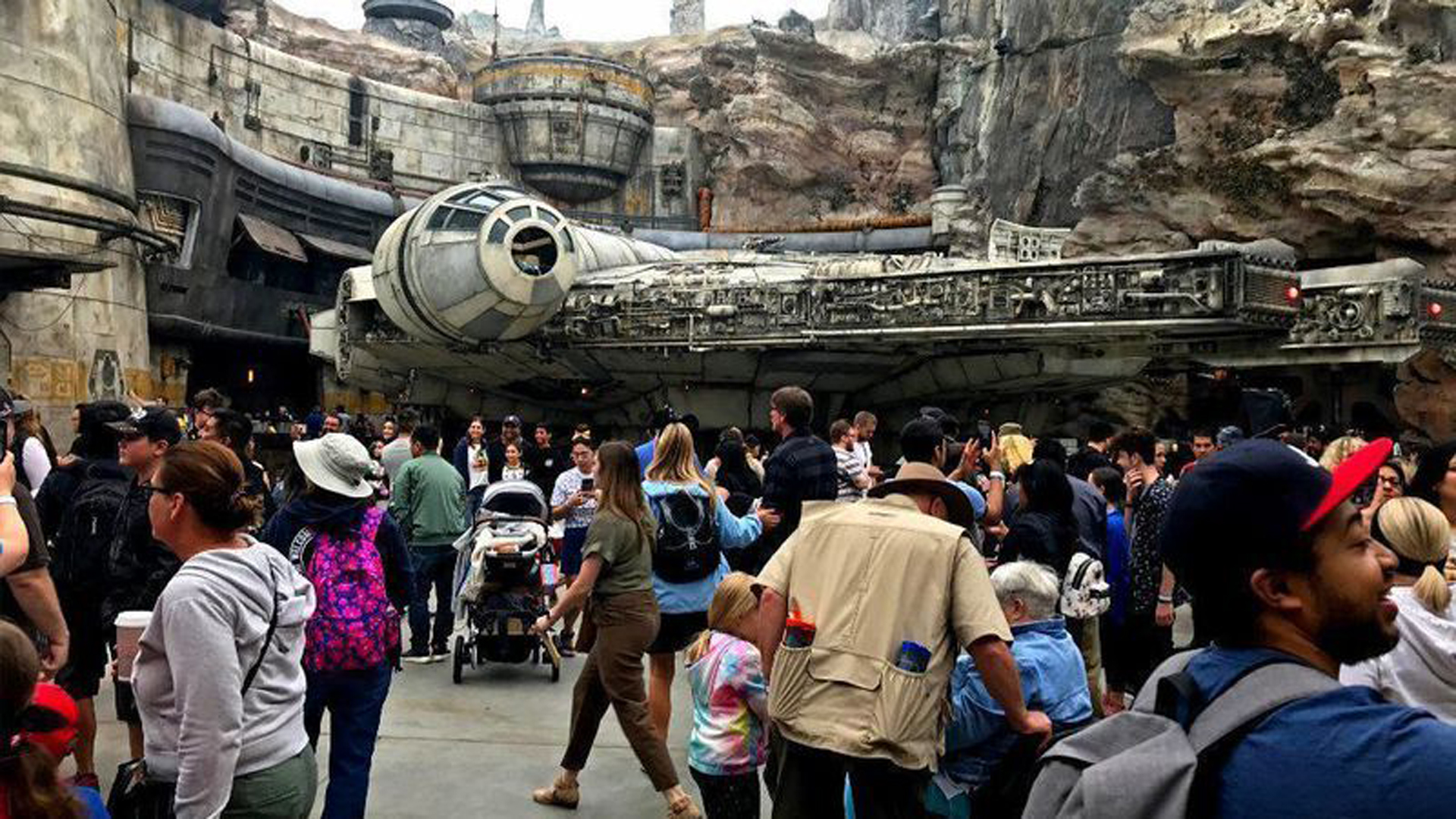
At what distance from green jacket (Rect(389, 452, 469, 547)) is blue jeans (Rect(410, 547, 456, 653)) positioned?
98 mm

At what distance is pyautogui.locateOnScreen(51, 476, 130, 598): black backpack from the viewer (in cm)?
521

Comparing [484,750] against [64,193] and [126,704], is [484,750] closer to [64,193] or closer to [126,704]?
[126,704]

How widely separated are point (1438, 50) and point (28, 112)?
1009 inches

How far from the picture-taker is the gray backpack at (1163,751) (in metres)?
1.50

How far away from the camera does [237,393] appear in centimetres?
3191

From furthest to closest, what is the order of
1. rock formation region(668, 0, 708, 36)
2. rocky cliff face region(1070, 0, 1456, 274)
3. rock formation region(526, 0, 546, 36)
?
rock formation region(526, 0, 546, 36), rock formation region(668, 0, 708, 36), rocky cliff face region(1070, 0, 1456, 274)

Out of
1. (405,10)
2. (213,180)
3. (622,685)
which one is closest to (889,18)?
(405,10)

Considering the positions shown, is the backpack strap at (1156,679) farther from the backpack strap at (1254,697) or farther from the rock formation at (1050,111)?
the rock formation at (1050,111)

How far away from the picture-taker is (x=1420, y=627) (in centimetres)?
315

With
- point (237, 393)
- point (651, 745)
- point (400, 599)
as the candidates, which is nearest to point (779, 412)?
point (651, 745)

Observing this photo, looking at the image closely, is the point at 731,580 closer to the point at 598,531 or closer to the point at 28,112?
the point at 598,531

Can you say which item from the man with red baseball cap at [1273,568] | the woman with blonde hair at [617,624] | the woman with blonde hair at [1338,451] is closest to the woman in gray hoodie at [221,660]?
the woman with blonde hair at [617,624]

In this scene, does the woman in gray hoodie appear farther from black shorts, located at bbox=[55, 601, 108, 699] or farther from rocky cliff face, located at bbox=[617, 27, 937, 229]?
rocky cliff face, located at bbox=[617, 27, 937, 229]

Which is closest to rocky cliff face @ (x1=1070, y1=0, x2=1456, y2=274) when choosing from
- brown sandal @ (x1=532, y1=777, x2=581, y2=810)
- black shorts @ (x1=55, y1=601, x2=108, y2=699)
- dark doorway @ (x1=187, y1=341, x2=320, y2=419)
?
brown sandal @ (x1=532, y1=777, x2=581, y2=810)
